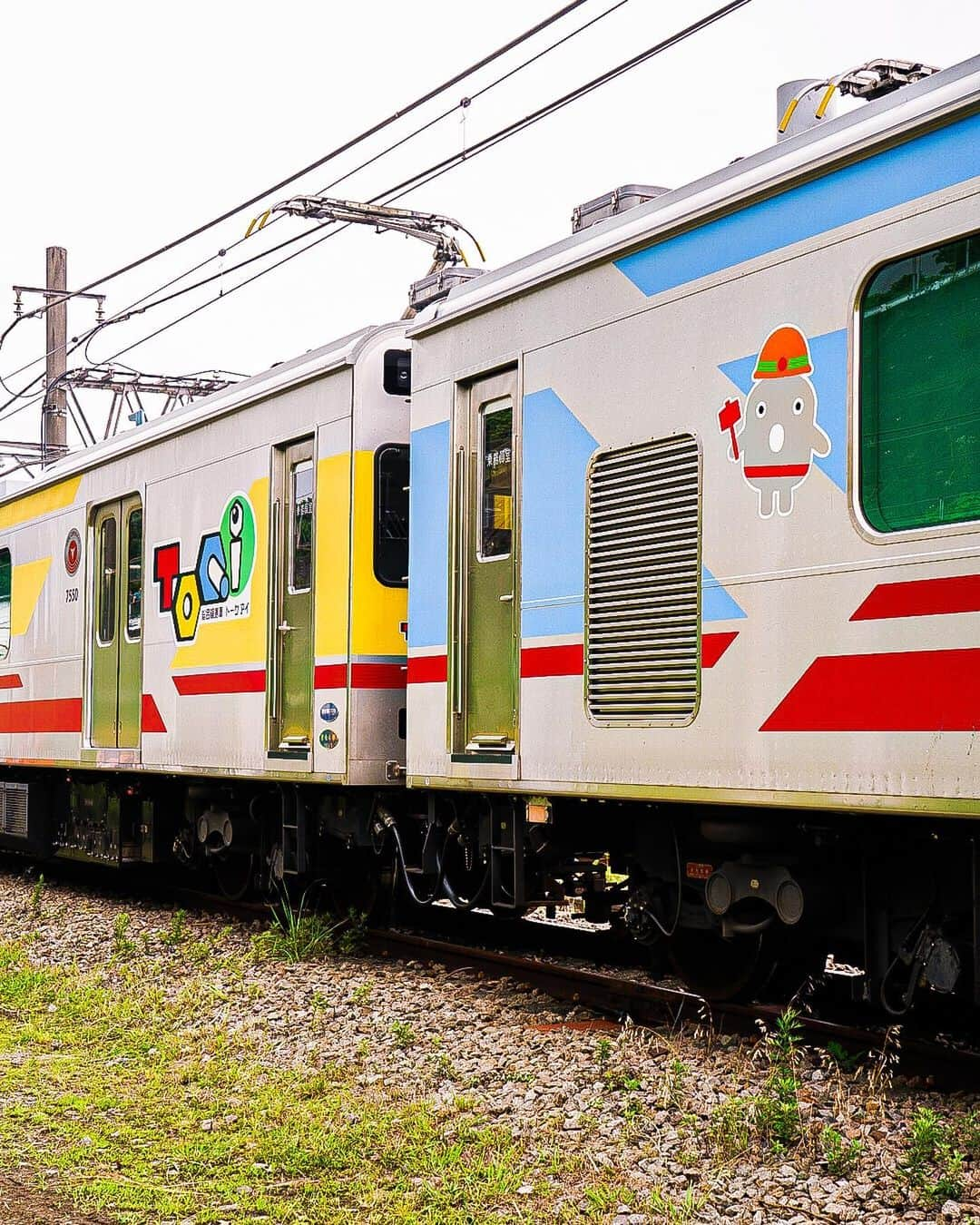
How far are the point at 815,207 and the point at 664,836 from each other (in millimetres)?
3097

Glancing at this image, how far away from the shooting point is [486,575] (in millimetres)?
8180

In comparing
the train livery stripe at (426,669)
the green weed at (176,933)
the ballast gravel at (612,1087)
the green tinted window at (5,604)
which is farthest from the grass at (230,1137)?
the green tinted window at (5,604)

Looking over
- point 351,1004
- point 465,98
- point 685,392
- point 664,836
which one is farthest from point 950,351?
point 465,98

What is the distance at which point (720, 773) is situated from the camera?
21.0 ft

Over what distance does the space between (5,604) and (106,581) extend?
2.93 meters

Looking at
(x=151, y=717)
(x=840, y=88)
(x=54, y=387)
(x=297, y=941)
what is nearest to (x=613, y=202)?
(x=840, y=88)

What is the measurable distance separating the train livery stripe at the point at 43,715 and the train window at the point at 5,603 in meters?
0.60

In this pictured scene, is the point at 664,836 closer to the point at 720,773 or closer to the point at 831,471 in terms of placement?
the point at 720,773

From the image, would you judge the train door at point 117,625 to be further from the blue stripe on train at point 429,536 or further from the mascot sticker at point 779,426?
the mascot sticker at point 779,426

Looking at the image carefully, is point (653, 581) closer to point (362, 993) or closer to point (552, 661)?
point (552, 661)

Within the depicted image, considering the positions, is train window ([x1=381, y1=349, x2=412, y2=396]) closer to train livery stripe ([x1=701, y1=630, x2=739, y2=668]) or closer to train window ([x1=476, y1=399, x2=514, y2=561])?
train window ([x1=476, y1=399, x2=514, y2=561])

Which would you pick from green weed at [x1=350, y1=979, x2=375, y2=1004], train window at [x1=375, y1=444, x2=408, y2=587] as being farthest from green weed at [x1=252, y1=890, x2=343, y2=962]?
train window at [x1=375, y1=444, x2=408, y2=587]

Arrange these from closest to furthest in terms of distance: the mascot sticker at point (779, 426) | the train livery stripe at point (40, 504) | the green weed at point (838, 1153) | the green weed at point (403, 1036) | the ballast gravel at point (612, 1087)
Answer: the ballast gravel at point (612, 1087), the green weed at point (838, 1153), the mascot sticker at point (779, 426), the green weed at point (403, 1036), the train livery stripe at point (40, 504)

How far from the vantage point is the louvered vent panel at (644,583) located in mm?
6652
